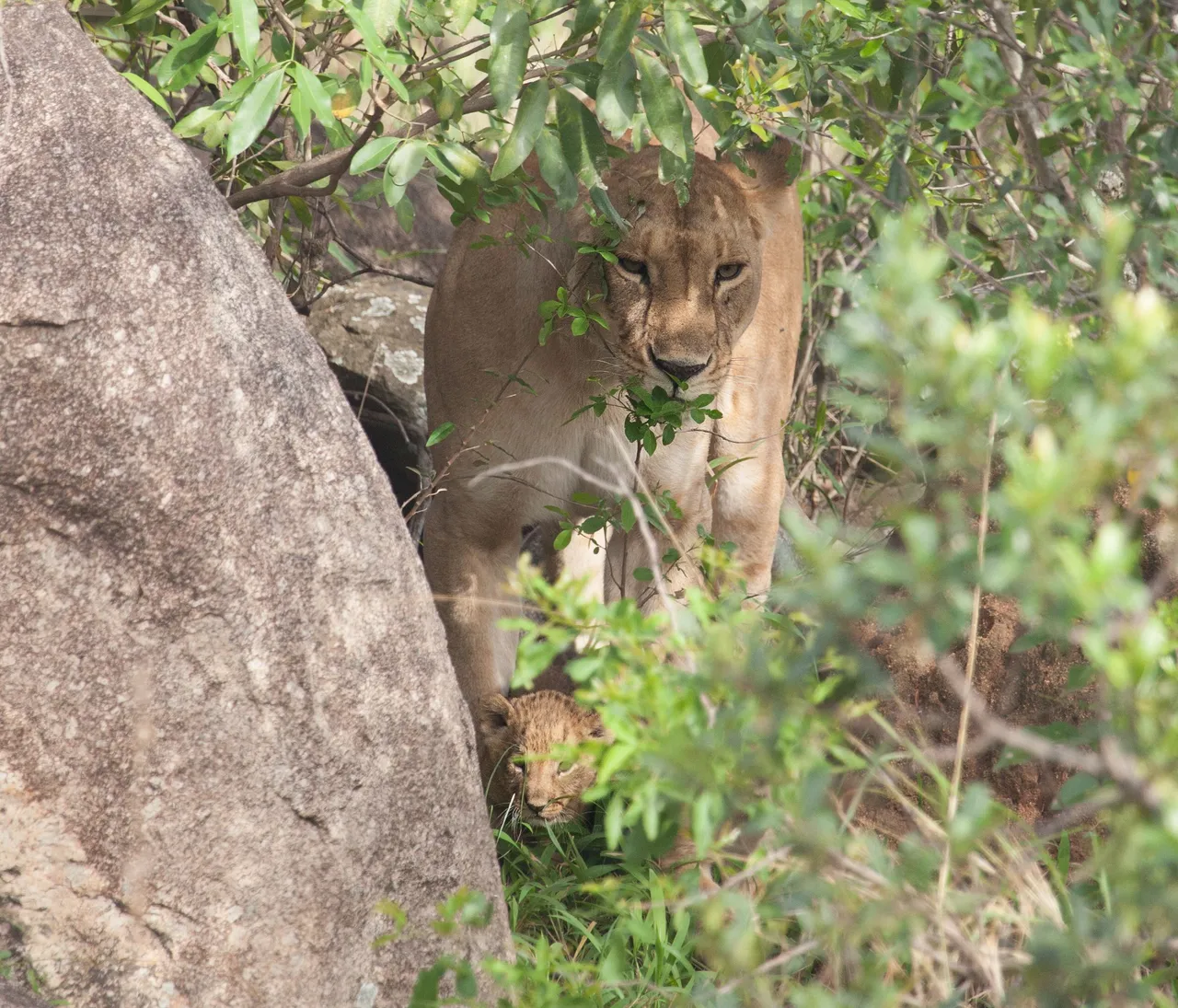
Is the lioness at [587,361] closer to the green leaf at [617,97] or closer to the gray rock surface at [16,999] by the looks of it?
the green leaf at [617,97]

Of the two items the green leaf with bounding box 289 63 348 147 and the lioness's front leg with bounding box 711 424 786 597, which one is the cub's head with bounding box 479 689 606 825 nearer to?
the lioness's front leg with bounding box 711 424 786 597

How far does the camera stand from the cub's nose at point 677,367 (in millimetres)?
3328

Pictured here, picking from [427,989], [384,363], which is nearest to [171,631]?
[427,989]

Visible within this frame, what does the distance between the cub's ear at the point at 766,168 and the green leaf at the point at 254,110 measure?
1.56m

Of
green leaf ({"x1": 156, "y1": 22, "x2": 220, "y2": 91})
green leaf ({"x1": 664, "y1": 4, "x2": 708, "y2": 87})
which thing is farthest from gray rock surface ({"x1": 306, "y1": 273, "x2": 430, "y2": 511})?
green leaf ({"x1": 664, "y1": 4, "x2": 708, "y2": 87})

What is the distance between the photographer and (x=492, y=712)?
388 cm

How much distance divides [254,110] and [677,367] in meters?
1.21

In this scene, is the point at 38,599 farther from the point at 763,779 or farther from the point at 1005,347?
the point at 1005,347

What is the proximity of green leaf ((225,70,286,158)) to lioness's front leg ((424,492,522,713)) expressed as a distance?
1.41 meters

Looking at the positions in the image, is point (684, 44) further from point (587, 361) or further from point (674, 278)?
point (587, 361)

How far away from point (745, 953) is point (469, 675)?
8.11 ft

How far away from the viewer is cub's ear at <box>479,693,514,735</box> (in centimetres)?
387

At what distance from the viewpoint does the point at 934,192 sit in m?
3.50

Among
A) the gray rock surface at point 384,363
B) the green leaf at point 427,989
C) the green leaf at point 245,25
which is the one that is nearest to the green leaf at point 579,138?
the green leaf at point 245,25
